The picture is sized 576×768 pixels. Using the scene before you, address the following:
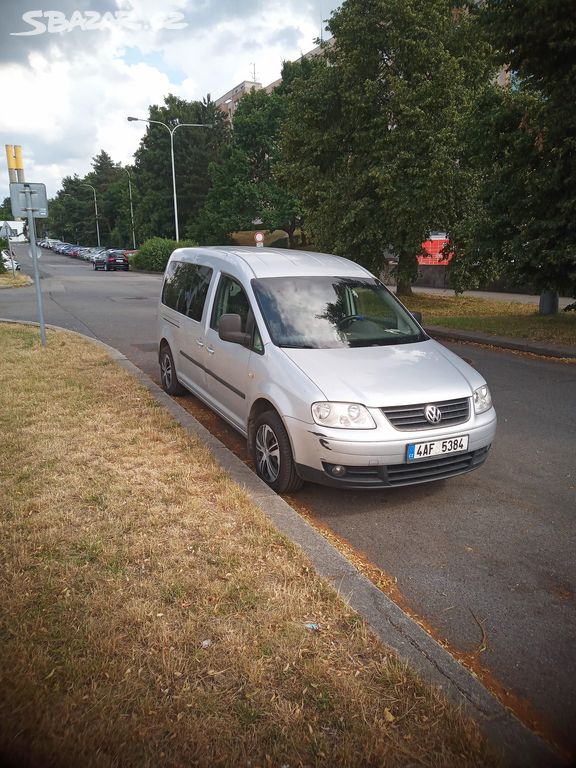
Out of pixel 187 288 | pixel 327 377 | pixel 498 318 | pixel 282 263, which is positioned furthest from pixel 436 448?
pixel 498 318

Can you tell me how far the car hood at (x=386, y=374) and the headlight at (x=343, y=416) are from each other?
49mm

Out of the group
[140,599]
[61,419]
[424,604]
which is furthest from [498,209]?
[140,599]

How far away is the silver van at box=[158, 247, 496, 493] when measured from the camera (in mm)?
3959

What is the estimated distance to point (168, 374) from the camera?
7410 millimetres

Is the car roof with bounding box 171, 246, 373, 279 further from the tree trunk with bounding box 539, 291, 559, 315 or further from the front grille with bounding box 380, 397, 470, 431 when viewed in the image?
the tree trunk with bounding box 539, 291, 559, 315

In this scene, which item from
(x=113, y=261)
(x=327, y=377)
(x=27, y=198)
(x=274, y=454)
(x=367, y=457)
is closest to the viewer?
(x=367, y=457)

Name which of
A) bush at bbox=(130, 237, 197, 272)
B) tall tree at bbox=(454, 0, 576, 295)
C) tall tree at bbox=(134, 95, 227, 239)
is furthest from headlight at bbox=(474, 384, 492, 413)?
tall tree at bbox=(134, 95, 227, 239)

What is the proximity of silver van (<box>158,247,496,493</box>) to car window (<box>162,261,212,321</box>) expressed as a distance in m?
0.03

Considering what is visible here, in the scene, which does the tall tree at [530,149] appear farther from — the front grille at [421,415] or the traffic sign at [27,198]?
the traffic sign at [27,198]

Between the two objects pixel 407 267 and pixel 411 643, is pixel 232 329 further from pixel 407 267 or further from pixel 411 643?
pixel 407 267

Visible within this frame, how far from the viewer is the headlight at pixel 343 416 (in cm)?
392

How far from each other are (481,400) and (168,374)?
4.23 metres

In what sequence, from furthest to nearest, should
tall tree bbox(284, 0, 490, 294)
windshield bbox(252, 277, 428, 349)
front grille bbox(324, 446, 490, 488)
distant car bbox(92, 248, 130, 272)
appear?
distant car bbox(92, 248, 130, 272) < tall tree bbox(284, 0, 490, 294) < windshield bbox(252, 277, 428, 349) < front grille bbox(324, 446, 490, 488)

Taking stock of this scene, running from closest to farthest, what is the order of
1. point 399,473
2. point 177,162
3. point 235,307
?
point 399,473
point 235,307
point 177,162
